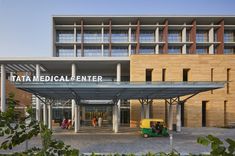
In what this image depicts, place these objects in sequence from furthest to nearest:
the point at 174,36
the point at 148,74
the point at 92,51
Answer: the point at 92,51 → the point at 174,36 → the point at 148,74

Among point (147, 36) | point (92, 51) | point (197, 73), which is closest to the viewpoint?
point (197, 73)

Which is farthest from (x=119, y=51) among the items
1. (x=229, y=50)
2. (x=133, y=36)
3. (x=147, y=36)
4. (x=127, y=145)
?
(x=127, y=145)

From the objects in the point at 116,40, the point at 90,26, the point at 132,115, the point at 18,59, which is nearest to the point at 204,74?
the point at 132,115

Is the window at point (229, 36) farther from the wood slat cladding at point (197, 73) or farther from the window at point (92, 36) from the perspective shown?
the window at point (92, 36)

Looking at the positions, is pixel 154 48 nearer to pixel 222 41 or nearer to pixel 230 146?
pixel 222 41

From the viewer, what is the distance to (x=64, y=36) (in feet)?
177

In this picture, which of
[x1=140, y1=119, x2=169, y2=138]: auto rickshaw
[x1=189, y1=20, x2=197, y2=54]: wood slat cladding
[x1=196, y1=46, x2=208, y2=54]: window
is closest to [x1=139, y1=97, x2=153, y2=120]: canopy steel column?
[x1=140, y1=119, x2=169, y2=138]: auto rickshaw

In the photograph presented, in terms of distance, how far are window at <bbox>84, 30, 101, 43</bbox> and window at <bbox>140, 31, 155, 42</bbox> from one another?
29.3 feet

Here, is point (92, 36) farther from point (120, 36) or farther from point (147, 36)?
point (147, 36)

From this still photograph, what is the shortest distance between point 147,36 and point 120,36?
564cm

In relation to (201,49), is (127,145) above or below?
below

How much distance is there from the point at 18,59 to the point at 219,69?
31.5 meters

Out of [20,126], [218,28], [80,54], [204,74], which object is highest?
[218,28]

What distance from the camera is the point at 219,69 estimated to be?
130 feet
